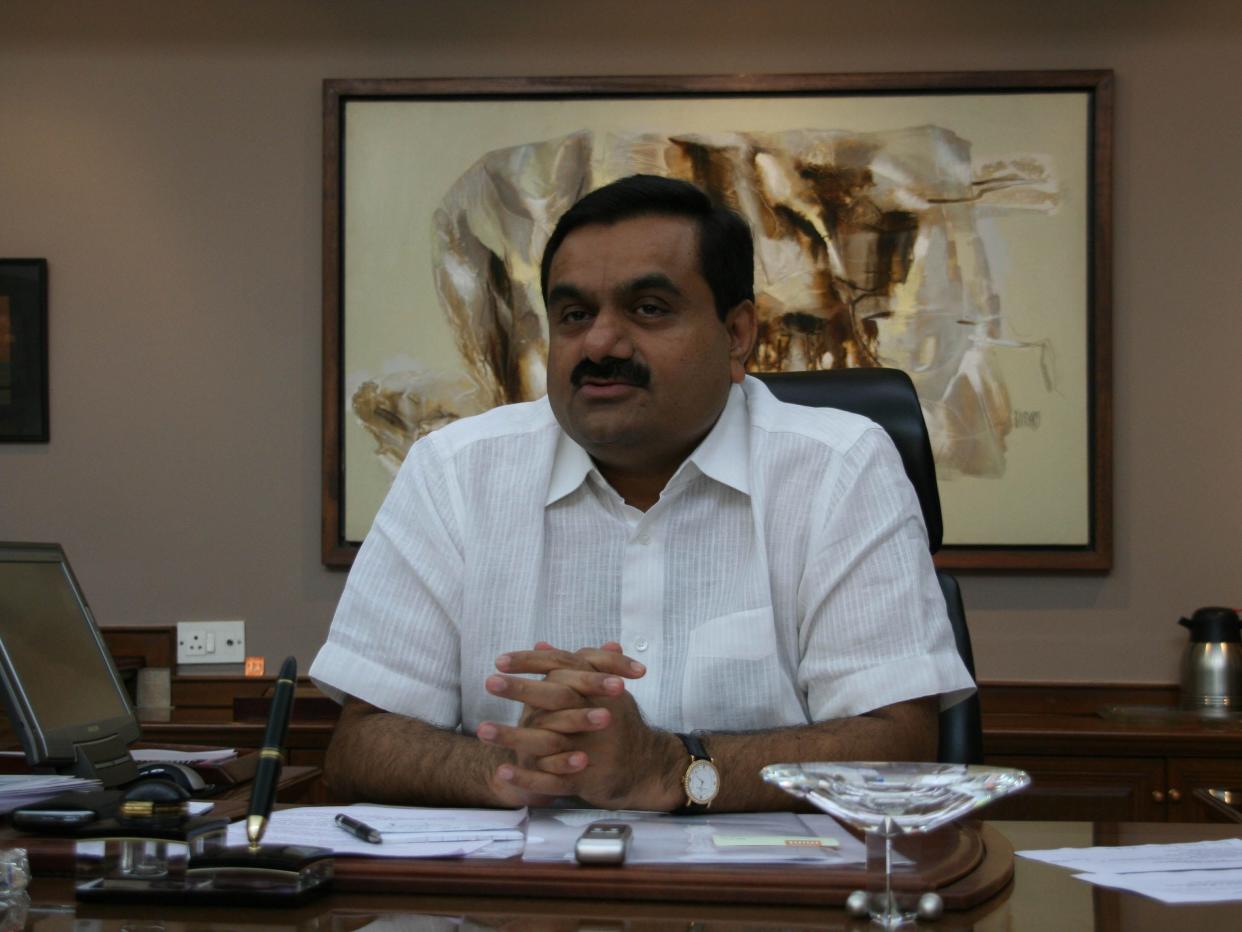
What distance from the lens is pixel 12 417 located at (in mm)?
3602

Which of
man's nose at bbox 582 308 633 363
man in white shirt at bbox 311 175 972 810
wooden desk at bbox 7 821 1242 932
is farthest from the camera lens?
man's nose at bbox 582 308 633 363

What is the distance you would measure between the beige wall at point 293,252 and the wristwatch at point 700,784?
2.11 meters

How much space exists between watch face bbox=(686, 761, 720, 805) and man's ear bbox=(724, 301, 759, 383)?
70cm

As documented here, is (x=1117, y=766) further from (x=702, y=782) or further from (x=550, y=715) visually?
(x=550, y=715)

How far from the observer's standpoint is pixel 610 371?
186 centimetres

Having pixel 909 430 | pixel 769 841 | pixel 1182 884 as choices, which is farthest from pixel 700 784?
pixel 909 430

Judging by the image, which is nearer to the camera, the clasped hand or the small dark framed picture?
the clasped hand

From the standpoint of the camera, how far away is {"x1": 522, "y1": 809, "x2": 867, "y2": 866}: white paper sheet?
3.90 feet

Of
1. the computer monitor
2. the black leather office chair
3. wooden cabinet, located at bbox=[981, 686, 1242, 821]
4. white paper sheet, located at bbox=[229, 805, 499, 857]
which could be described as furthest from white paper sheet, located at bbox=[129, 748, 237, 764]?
wooden cabinet, located at bbox=[981, 686, 1242, 821]

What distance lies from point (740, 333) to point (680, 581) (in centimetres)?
43

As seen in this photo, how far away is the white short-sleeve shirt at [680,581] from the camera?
1761mm

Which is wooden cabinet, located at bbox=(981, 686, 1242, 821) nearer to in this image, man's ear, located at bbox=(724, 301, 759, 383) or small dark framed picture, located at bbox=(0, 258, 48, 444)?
man's ear, located at bbox=(724, 301, 759, 383)

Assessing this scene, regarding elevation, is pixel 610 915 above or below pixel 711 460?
below

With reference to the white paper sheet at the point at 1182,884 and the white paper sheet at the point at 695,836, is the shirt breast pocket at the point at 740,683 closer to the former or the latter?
→ the white paper sheet at the point at 695,836
